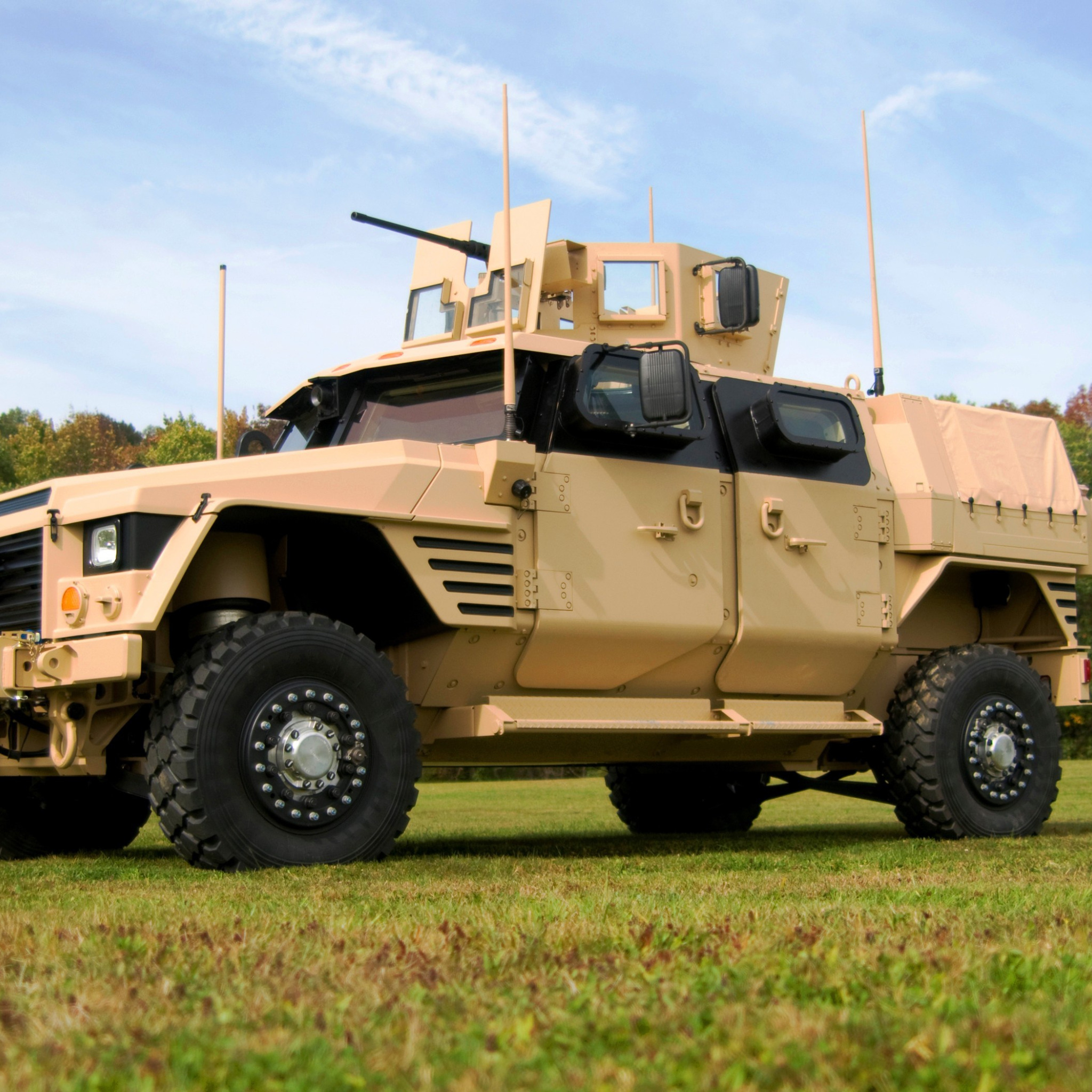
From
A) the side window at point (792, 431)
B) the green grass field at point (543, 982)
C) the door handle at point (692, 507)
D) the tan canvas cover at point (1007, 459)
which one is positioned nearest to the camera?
the green grass field at point (543, 982)

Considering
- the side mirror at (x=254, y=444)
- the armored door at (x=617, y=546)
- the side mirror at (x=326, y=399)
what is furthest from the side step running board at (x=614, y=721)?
the side mirror at (x=254, y=444)

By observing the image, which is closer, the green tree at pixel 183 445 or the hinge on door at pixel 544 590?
the hinge on door at pixel 544 590

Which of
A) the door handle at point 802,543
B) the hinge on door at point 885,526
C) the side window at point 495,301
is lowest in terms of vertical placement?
the door handle at point 802,543

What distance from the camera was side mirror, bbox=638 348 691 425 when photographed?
23.5 ft

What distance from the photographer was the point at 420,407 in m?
7.81

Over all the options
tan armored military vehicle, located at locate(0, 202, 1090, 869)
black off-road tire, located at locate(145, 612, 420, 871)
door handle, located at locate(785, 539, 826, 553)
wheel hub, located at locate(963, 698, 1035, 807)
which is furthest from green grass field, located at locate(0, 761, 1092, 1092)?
wheel hub, located at locate(963, 698, 1035, 807)

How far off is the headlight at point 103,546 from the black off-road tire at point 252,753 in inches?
20.3

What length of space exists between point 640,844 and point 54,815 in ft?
11.1

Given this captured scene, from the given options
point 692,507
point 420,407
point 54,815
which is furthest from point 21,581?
point 692,507

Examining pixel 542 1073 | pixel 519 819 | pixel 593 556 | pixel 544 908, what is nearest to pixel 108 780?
pixel 593 556

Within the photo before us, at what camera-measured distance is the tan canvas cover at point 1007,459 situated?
9.34 meters

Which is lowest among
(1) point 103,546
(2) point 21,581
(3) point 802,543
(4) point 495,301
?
(2) point 21,581

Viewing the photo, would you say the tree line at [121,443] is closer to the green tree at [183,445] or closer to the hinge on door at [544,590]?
the green tree at [183,445]

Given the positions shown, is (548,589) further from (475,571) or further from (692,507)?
(692,507)
